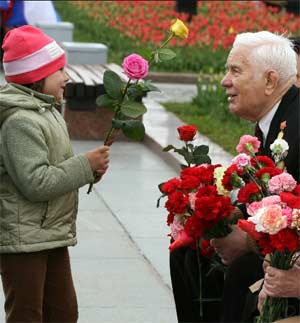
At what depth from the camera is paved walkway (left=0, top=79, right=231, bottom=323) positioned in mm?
6367

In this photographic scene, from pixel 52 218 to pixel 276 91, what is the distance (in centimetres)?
105

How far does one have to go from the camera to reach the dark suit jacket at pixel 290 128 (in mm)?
4773

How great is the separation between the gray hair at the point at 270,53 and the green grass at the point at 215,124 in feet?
17.3

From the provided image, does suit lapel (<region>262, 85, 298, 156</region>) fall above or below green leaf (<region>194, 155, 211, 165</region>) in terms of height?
above

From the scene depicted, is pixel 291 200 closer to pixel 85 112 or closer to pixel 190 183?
pixel 190 183

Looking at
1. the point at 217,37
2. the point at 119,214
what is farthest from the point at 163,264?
the point at 217,37

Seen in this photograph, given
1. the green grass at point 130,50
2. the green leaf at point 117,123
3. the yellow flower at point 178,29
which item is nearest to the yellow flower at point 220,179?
the green leaf at point 117,123

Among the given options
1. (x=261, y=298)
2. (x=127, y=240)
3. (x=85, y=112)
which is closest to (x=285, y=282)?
(x=261, y=298)

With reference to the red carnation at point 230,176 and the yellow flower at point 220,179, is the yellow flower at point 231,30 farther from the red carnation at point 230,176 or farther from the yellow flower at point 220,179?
the red carnation at point 230,176

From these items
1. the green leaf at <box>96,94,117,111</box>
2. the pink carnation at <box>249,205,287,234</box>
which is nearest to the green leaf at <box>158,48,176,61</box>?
the green leaf at <box>96,94,117,111</box>

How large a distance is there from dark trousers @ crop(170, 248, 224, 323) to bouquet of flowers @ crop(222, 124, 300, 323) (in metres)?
0.61

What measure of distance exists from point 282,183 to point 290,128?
25.0 inches

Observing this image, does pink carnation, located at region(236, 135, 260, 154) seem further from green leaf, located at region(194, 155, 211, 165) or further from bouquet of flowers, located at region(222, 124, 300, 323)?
green leaf, located at region(194, 155, 211, 165)

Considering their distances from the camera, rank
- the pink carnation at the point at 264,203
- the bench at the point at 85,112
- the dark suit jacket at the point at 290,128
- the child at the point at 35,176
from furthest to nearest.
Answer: the bench at the point at 85,112 → the dark suit jacket at the point at 290,128 → the child at the point at 35,176 → the pink carnation at the point at 264,203
